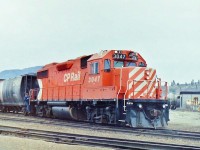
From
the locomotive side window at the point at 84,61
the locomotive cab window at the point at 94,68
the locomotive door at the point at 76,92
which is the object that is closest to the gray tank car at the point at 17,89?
the locomotive door at the point at 76,92

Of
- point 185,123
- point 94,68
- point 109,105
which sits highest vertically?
point 94,68

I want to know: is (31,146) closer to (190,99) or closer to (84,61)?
(84,61)

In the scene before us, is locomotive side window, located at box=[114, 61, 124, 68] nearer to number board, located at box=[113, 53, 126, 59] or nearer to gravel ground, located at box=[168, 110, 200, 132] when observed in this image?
number board, located at box=[113, 53, 126, 59]

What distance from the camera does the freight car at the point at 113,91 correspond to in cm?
1506

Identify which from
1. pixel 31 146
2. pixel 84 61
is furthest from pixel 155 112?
pixel 31 146

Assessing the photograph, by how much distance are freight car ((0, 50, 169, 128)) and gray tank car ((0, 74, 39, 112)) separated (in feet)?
22.1

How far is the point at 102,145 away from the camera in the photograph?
9.68 m

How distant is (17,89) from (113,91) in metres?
13.4

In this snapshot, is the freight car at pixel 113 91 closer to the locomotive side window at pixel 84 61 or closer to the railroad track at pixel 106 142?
the locomotive side window at pixel 84 61

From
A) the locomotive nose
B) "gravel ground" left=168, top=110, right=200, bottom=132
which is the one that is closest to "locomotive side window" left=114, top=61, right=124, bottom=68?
the locomotive nose

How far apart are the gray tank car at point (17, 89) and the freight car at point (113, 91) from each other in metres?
6.74

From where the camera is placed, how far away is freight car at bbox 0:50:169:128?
593 inches

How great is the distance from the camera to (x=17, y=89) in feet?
87.6

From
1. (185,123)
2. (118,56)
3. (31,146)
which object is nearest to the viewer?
(31,146)
